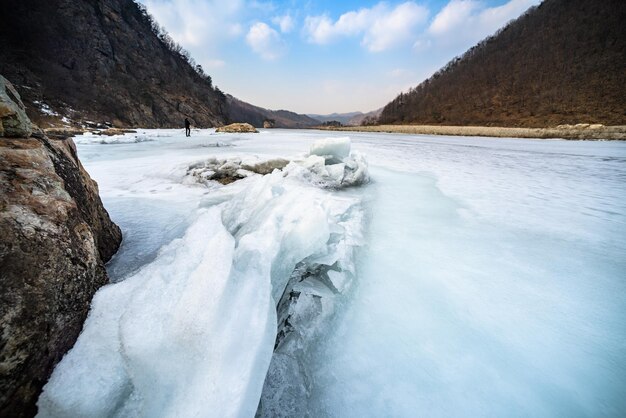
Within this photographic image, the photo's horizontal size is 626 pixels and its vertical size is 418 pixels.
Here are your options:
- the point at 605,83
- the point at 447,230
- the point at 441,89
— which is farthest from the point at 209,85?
the point at 605,83

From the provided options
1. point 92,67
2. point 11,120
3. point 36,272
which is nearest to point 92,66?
point 92,67

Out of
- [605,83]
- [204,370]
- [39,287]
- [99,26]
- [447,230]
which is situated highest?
[99,26]

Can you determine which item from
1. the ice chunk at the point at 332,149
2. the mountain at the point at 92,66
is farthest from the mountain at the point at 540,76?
the mountain at the point at 92,66

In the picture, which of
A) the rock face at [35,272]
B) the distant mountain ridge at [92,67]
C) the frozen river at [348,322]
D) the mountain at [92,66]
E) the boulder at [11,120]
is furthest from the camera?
the mountain at [92,66]

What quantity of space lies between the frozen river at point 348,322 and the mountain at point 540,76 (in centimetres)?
4967

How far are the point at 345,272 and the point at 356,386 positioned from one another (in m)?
0.92

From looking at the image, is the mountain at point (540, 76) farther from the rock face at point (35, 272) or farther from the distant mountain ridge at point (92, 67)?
the rock face at point (35, 272)

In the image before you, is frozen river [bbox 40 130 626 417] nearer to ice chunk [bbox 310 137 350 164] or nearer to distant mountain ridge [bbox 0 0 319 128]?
ice chunk [bbox 310 137 350 164]

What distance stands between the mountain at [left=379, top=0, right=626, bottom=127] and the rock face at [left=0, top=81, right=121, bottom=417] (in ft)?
171

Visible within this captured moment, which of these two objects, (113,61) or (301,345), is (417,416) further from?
→ (113,61)

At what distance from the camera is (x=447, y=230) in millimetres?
2988

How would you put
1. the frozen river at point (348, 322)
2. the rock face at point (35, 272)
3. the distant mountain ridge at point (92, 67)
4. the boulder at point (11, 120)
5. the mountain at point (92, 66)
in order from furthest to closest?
the mountain at point (92, 66) < the distant mountain ridge at point (92, 67) < the boulder at point (11, 120) < the frozen river at point (348, 322) < the rock face at point (35, 272)

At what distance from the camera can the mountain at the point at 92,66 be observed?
24.4 metres

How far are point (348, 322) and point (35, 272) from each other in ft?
4.79
